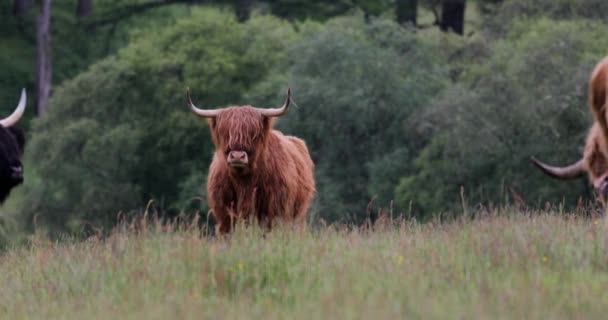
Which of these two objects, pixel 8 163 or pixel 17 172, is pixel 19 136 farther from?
pixel 17 172

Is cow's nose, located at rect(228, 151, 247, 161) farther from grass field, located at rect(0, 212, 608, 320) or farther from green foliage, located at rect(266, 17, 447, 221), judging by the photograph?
green foliage, located at rect(266, 17, 447, 221)

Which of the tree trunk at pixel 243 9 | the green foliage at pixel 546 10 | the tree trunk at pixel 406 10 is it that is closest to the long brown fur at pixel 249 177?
the green foliage at pixel 546 10

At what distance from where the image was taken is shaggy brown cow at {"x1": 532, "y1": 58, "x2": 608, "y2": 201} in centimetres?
971

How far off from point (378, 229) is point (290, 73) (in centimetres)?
3246

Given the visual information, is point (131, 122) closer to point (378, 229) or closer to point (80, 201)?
point (80, 201)

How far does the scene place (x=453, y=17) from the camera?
52500 mm

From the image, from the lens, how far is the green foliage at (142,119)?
4328cm

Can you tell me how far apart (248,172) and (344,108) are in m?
29.2

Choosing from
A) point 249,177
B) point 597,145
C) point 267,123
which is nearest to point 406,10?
point 597,145

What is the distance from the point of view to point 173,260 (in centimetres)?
916

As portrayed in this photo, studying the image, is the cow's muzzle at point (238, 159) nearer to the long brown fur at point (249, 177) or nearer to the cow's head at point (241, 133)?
the cow's head at point (241, 133)

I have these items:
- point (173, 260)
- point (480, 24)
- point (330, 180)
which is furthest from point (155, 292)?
point (480, 24)

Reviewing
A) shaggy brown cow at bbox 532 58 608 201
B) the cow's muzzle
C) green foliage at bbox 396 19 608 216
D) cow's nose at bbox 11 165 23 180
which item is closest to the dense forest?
green foliage at bbox 396 19 608 216

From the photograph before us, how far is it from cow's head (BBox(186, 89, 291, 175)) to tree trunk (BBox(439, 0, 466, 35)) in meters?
38.7
